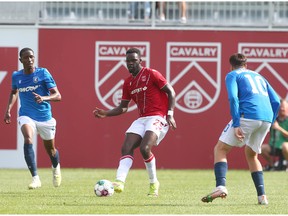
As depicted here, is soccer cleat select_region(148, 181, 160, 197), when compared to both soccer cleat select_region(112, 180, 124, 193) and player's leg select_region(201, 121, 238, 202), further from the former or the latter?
player's leg select_region(201, 121, 238, 202)

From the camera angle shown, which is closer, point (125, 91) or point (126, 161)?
point (126, 161)

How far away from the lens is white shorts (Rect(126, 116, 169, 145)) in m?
12.6

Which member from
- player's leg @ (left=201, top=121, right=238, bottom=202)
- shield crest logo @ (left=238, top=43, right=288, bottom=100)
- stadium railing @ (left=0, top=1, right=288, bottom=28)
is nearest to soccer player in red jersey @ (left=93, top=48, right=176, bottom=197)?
player's leg @ (left=201, top=121, right=238, bottom=202)

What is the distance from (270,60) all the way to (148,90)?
9614 mm

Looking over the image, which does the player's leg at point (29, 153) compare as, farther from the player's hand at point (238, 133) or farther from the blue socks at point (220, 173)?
the player's hand at point (238, 133)

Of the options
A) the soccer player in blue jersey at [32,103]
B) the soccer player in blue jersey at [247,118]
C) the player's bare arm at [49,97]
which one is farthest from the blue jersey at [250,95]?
the soccer player in blue jersey at [32,103]

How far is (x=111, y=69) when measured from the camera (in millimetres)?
21703

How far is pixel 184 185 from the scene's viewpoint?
15.8 m

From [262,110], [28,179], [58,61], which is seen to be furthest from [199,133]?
[262,110]

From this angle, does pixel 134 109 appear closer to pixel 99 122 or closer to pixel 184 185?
pixel 99 122

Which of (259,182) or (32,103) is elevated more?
(32,103)

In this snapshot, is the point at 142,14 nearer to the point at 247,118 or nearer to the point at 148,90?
the point at 148,90

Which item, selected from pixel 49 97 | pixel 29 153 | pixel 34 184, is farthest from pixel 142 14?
pixel 34 184

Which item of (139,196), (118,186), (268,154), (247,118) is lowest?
(268,154)
